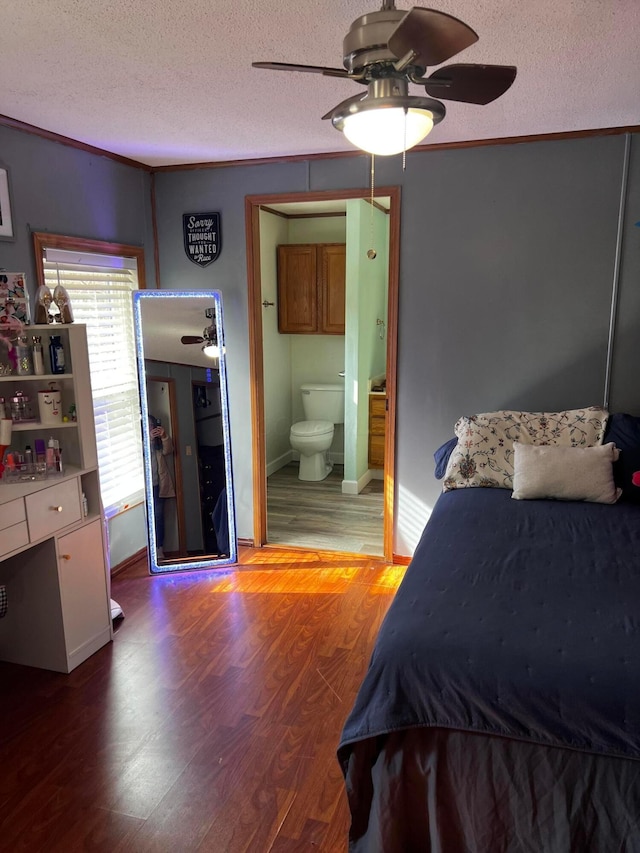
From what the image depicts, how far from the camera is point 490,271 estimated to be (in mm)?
3492

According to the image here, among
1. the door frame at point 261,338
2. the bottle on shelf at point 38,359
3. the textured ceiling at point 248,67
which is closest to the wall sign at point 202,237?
the door frame at point 261,338

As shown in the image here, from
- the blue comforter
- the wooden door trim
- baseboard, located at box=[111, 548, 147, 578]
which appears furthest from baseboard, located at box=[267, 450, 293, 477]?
the blue comforter

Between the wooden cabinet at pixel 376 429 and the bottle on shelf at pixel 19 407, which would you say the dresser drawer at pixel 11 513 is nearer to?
the bottle on shelf at pixel 19 407

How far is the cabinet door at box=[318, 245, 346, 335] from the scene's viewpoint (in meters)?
5.61

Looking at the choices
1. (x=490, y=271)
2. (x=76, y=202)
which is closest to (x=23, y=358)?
(x=76, y=202)

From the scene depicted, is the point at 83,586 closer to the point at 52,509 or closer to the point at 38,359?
the point at 52,509

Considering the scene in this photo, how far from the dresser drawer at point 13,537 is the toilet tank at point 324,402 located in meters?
3.63

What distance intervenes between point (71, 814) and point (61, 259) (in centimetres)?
253

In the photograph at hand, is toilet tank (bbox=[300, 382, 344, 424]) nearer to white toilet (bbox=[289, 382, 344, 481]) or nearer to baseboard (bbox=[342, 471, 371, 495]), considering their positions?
white toilet (bbox=[289, 382, 344, 481])

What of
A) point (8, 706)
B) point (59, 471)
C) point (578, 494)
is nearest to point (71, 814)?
point (8, 706)

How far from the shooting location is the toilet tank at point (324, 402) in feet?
19.4

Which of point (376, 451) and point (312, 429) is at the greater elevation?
point (312, 429)

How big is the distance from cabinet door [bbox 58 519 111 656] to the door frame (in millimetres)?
1368

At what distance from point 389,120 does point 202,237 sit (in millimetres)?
2576
